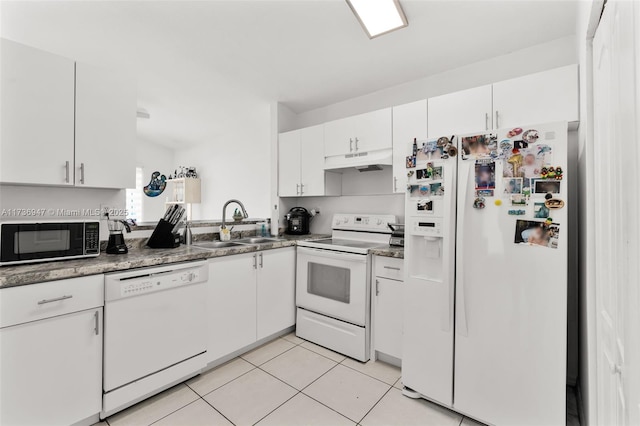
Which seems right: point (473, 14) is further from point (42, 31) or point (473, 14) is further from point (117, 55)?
point (42, 31)

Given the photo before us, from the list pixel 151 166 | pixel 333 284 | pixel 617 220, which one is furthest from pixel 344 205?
pixel 151 166

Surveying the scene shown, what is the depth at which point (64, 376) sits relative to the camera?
1.40 metres

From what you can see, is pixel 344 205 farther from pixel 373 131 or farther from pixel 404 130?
pixel 404 130

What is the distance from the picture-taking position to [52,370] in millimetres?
1370

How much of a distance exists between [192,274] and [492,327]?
1849mm

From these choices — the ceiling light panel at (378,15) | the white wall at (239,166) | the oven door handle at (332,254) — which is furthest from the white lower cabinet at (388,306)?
the white wall at (239,166)

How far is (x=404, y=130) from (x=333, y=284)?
4.82ft

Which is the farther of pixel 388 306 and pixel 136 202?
pixel 136 202

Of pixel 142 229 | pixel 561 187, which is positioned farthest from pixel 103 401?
pixel 561 187

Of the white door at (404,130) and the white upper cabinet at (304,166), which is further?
the white upper cabinet at (304,166)

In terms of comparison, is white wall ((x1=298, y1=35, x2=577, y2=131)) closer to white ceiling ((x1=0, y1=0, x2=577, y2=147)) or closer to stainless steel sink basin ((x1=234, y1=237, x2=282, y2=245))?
white ceiling ((x1=0, y1=0, x2=577, y2=147))

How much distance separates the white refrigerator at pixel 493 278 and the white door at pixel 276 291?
3.97 ft

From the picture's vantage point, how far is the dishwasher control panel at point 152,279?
1560 mm

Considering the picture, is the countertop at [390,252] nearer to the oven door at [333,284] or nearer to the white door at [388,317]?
the oven door at [333,284]
